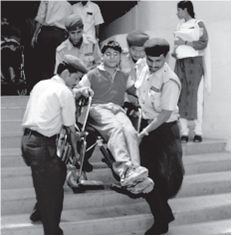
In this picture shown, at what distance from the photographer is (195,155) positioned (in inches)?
201

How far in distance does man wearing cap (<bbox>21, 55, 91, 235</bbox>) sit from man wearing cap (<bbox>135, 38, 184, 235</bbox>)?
691 mm

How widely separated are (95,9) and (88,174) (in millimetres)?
2734

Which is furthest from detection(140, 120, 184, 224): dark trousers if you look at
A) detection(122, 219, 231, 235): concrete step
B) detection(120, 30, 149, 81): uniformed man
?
detection(120, 30, 149, 81): uniformed man

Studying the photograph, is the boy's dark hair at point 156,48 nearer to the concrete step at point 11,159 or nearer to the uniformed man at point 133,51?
the uniformed man at point 133,51

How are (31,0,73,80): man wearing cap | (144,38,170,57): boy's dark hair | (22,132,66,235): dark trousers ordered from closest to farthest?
(22,132,66,235): dark trousers
(144,38,170,57): boy's dark hair
(31,0,73,80): man wearing cap

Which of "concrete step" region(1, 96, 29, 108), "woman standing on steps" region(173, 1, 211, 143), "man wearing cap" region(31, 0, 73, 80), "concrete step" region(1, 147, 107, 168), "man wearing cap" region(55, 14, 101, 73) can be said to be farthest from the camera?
"man wearing cap" region(31, 0, 73, 80)

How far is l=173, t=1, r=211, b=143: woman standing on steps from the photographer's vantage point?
495 centimetres

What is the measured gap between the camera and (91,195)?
3979mm

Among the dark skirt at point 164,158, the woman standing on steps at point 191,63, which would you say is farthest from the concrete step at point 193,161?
the dark skirt at point 164,158

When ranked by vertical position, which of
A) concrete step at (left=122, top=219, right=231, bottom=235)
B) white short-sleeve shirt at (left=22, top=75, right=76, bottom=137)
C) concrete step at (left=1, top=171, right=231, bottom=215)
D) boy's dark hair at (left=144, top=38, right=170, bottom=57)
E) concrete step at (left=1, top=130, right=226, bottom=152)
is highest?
boy's dark hair at (left=144, top=38, right=170, bottom=57)

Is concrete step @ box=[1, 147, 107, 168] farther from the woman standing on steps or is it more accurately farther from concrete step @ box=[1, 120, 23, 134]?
the woman standing on steps

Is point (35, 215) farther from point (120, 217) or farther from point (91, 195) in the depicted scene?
point (120, 217)

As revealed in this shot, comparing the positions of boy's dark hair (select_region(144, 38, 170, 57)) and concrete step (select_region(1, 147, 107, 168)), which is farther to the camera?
concrete step (select_region(1, 147, 107, 168))

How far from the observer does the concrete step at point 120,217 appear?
139 inches
